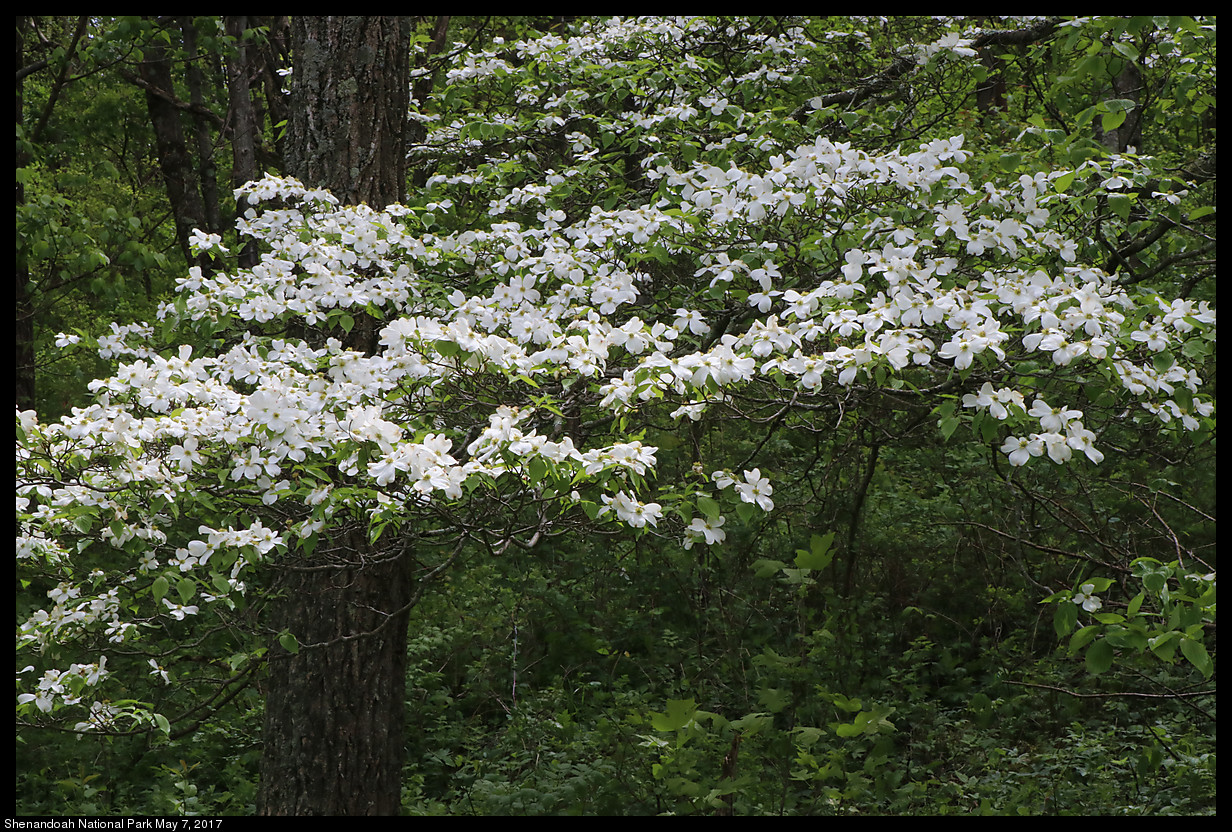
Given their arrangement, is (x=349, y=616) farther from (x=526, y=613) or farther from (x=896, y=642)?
(x=896, y=642)

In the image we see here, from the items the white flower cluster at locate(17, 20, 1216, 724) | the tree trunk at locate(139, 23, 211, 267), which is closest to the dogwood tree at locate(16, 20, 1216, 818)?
the white flower cluster at locate(17, 20, 1216, 724)

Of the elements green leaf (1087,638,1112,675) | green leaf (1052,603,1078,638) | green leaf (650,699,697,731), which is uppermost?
green leaf (1052,603,1078,638)

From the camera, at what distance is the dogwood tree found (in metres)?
2.52

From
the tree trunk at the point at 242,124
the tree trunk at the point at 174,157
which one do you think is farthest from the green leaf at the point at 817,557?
the tree trunk at the point at 174,157

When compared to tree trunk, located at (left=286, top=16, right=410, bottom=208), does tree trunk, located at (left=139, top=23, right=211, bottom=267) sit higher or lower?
higher

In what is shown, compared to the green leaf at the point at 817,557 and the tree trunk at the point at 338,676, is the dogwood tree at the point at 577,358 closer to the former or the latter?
the tree trunk at the point at 338,676

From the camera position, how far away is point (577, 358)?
2684 mm

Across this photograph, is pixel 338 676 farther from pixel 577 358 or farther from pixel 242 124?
pixel 242 124

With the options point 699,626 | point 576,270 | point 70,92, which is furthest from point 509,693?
point 70,92

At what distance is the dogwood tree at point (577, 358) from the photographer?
2516mm

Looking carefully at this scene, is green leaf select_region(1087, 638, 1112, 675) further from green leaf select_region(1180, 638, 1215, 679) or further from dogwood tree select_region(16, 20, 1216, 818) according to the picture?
dogwood tree select_region(16, 20, 1216, 818)

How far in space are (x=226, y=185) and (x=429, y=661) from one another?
7.33 metres

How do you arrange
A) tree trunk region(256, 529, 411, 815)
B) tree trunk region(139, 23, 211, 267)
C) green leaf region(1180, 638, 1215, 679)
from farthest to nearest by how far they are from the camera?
tree trunk region(139, 23, 211, 267) < tree trunk region(256, 529, 411, 815) < green leaf region(1180, 638, 1215, 679)

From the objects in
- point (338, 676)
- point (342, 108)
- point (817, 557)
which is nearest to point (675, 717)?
point (817, 557)
